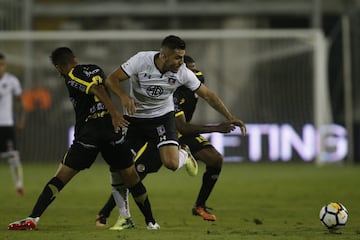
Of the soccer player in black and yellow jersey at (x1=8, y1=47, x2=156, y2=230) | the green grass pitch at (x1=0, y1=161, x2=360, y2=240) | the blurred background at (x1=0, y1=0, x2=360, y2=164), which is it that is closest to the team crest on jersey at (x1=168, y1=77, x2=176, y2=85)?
the soccer player in black and yellow jersey at (x1=8, y1=47, x2=156, y2=230)

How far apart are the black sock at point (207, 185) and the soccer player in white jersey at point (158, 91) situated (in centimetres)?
128

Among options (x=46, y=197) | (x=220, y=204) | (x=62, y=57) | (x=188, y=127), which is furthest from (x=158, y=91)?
(x=220, y=204)

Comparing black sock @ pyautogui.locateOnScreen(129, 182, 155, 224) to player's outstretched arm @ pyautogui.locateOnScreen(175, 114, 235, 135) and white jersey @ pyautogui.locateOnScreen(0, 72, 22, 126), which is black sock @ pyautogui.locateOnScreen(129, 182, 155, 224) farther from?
white jersey @ pyautogui.locateOnScreen(0, 72, 22, 126)

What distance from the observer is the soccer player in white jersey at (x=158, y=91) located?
9.52 metres

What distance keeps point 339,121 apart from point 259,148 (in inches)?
123

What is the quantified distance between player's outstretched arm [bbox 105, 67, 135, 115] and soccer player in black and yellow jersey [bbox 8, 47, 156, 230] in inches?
3.1

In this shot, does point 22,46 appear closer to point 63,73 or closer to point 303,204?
point 303,204

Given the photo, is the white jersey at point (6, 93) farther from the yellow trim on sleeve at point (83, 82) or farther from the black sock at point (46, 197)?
the yellow trim on sleeve at point (83, 82)

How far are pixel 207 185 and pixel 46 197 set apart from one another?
8.96 ft

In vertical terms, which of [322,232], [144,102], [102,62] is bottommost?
[322,232]

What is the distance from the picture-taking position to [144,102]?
992 cm

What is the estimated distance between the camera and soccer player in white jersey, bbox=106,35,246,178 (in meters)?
9.52

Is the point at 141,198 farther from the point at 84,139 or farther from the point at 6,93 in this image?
the point at 6,93

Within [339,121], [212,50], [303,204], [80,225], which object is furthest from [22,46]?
[80,225]
